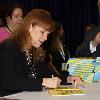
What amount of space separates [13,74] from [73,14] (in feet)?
14.9

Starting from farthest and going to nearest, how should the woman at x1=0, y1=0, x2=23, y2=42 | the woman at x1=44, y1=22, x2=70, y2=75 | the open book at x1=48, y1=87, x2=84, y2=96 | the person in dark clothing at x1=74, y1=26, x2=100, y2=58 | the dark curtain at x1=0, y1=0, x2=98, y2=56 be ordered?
1. the dark curtain at x1=0, y1=0, x2=98, y2=56
2. the woman at x1=44, y1=22, x2=70, y2=75
3. the woman at x1=0, y1=0, x2=23, y2=42
4. the person in dark clothing at x1=74, y1=26, x2=100, y2=58
5. the open book at x1=48, y1=87, x2=84, y2=96

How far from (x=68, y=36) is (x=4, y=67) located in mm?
4575

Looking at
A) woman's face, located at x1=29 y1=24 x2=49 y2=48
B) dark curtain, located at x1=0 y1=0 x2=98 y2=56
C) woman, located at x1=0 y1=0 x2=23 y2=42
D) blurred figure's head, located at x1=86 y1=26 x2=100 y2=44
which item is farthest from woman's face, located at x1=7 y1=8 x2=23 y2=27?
dark curtain, located at x1=0 y1=0 x2=98 y2=56

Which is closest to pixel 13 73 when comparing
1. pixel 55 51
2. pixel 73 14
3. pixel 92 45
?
pixel 92 45

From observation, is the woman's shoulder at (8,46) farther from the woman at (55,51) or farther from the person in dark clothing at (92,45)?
the woman at (55,51)

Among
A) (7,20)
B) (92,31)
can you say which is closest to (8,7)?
(7,20)

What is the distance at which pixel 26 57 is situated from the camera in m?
2.64

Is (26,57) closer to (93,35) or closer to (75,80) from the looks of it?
(75,80)

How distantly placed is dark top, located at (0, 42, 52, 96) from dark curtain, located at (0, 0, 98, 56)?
168 inches

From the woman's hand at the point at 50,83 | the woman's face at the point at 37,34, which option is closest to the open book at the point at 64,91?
the woman's hand at the point at 50,83

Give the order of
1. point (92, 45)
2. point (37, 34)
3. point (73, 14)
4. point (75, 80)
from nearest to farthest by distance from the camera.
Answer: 1. point (37, 34)
2. point (75, 80)
3. point (92, 45)
4. point (73, 14)

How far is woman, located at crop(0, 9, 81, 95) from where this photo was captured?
2.48 meters

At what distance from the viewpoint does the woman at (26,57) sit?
2485 millimetres

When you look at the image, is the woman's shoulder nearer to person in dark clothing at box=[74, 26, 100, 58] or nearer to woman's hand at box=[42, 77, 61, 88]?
woman's hand at box=[42, 77, 61, 88]
